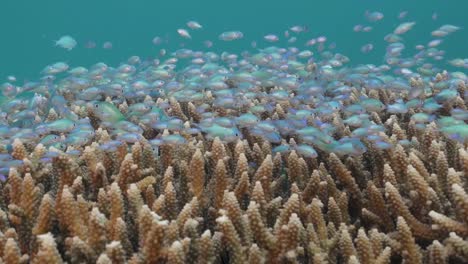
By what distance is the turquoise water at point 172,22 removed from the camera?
89688mm

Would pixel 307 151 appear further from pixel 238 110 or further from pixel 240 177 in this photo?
pixel 238 110

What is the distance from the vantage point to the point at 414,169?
3467mm

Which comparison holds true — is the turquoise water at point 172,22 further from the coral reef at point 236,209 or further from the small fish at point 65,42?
the coral reef at point 236,209

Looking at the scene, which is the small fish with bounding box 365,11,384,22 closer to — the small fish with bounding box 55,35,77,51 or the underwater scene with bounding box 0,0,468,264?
the underwater scene with bounding box 0,0,468,264

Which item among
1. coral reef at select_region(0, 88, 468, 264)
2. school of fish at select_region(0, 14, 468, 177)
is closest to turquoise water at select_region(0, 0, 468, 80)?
school of fish at select_region(0, 14, 468, 177)

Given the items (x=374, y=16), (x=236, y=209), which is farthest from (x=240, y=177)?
(x=374, y=16)

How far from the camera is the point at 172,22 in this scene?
111688mm

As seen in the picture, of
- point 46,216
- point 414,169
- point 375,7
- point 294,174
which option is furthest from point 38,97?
point 375,7

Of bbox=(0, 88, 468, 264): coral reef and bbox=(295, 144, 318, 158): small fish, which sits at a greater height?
bbox=(295, 144, 318, 158): small fish

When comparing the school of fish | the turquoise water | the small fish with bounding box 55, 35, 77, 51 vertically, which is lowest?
the school of fish

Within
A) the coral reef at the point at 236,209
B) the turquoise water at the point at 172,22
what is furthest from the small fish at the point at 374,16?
the turquoise water at the point at 172,22

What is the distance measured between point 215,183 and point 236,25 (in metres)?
109

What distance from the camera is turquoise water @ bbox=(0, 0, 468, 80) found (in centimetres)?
8969

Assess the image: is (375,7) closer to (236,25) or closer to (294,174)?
(236,25)
